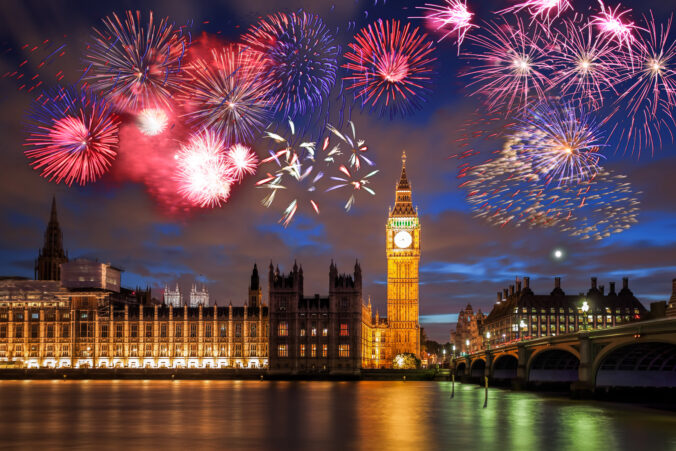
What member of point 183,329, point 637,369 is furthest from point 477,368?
point 637,369

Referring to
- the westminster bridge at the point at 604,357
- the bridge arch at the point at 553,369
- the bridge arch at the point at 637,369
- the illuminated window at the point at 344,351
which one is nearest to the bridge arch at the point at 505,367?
the westminster bridge at the point at 604,357

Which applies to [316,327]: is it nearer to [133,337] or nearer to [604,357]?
[133,337]

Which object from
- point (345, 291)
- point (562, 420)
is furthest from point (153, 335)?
point (562, 420)

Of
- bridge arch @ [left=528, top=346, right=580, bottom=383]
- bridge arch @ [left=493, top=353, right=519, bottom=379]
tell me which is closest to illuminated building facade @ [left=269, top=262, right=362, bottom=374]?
bridge arch @ [left=493, top=353, right=519, bottom=379]

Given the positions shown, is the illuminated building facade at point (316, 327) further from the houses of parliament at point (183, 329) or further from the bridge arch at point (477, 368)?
the bridge arch at point (477, 368)

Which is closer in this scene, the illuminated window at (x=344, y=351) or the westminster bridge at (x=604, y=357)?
the westminster bridge at (x=604, y=357)

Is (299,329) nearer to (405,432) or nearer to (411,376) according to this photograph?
(411,376)
